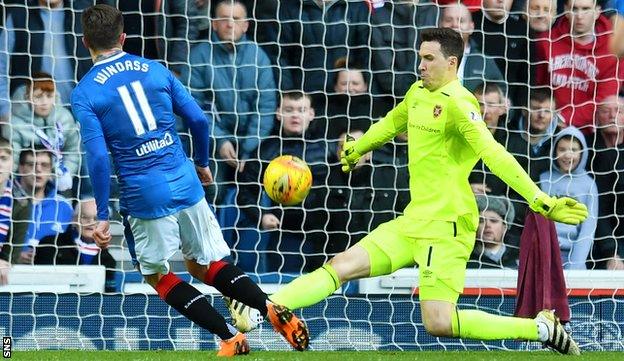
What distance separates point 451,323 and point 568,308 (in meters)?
1.10

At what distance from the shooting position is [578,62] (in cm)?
957

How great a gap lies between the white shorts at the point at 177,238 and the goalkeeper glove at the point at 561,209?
62.7 inches

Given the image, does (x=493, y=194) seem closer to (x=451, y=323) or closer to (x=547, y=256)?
(x=547, y=256)

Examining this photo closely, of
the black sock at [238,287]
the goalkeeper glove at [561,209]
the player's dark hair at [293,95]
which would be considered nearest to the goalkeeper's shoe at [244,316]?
the black sock at [238,287]

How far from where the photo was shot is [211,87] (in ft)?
31.2

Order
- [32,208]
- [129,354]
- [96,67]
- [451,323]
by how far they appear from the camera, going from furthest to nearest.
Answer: [32,208]
[129,354]
[451,323]
[96,67]

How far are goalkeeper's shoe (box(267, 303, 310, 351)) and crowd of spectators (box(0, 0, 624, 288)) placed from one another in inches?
107

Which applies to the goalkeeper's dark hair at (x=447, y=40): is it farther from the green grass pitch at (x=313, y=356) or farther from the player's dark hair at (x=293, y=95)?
the player's dark hair at (x=293, y=95)

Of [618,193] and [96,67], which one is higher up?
[96,67]

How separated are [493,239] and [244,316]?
9.53ft

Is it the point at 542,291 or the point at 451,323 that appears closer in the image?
the point at 451,323

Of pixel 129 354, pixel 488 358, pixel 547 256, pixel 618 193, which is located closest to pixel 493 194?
pixel 618 193

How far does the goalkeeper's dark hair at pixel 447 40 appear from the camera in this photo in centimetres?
713

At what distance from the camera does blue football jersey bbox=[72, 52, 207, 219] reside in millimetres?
6469
